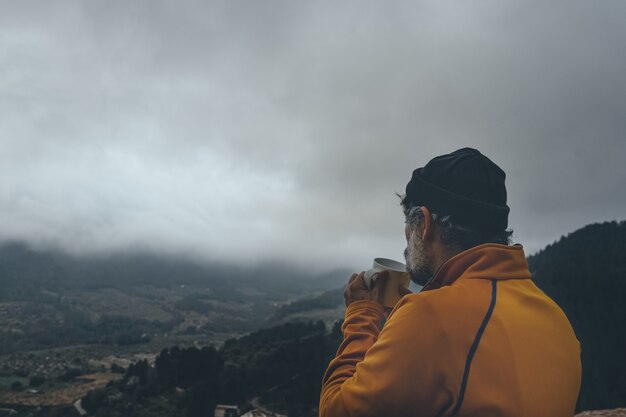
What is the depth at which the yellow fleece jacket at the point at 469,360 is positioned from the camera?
1998 millimetres

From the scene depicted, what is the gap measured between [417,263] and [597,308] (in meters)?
66.2

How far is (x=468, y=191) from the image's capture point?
104 inches

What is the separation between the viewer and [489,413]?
1955 mm

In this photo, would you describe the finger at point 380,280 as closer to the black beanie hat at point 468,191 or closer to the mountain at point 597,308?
the black beanie hat at point 468,191

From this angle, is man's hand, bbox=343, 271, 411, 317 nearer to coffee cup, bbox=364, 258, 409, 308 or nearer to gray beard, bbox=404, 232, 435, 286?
coffee cup, bbox=364, 258, 409, 308

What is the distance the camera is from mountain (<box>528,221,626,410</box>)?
4366 centimetres

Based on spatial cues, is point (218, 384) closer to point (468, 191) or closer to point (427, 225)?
point (427, 225)

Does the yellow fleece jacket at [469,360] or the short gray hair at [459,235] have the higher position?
the short gray hair at [459,235]

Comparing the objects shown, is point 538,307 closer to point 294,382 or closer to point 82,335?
point 294,382

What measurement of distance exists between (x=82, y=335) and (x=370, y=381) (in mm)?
167116

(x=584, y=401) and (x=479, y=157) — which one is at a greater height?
(x=479, y=157)

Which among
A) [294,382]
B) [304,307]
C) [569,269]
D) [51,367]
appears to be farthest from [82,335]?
[569,269]

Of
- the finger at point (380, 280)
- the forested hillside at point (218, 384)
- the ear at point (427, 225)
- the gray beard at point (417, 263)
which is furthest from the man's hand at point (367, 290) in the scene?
the forested hillside at point (218, 384)

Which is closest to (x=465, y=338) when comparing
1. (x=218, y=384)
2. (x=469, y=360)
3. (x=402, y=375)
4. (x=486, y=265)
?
(x=469, y=360)
